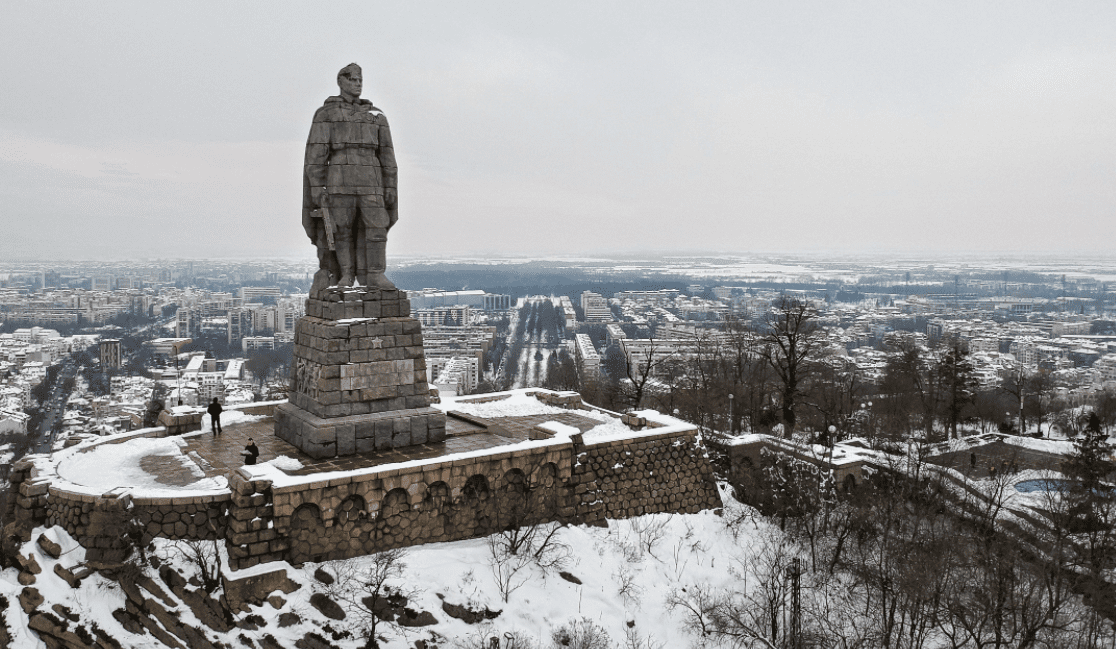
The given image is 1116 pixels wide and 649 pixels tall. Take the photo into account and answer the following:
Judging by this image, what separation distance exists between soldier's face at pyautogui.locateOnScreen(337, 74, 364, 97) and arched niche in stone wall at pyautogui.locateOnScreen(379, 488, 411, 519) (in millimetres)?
8946

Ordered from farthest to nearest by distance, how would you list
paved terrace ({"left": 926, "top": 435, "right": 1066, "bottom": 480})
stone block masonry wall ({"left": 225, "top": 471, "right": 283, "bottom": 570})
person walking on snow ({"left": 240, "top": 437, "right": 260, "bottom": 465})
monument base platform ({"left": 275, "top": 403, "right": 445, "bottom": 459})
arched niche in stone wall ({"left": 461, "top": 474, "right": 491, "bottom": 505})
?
paved terrace ({"left": 926, "top": 435, "right": 1066, "bottom": 480}), monument base platform ({"left": 275, "top": 403, "right": 445, "bottom": 459}), arched niche in stone wall ({"left": 461, "top": 474, "right": 491, "bottom": 505}), person walking on snow ({"left": 240, "top": 437, "right": 260, "bottom": 465}), stone block masonry wall ({"left": 225, "top": 471, "right": 283, "bottom": 570})

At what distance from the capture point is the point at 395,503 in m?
14.5

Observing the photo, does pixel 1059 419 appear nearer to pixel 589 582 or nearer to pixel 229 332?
pixel 589 582

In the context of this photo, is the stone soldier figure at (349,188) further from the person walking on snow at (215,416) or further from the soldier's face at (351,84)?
the person walking on snow at (215,416)

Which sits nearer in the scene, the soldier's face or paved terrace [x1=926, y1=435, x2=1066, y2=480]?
the soldier's face

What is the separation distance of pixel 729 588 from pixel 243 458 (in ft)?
36.4

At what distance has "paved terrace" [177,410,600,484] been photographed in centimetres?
1536

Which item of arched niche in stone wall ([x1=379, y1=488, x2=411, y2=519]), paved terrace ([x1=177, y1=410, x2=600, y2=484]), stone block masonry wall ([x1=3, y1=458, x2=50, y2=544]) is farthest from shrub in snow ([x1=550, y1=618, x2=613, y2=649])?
stone block masonry wall ([x1=3, y1=458, x2=50, y2=544])

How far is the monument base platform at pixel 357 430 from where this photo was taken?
15.7 metres

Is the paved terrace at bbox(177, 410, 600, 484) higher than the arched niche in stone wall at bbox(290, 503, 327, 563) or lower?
higher

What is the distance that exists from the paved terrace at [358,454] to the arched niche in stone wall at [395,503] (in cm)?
106

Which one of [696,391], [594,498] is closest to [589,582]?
[594,498]

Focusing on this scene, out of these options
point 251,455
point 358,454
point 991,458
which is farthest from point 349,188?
point 991,458

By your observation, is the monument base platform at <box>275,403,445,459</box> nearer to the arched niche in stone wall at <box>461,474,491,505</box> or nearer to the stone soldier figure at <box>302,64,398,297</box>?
the arched niche in stone wall at <box>461,474,491,505</box>
